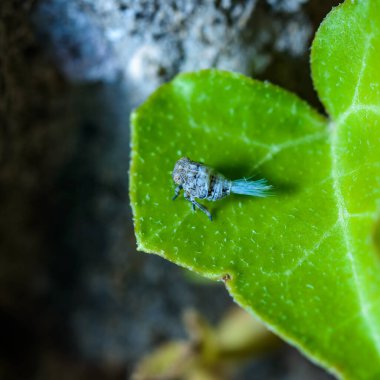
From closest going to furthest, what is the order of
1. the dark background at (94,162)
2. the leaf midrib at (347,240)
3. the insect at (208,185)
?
the leaf midrib at (347,240)
the insect at (208,185)
the dark background at (94,162)

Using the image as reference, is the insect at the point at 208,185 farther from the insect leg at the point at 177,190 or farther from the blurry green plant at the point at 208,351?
the blurry green plant at the point at 208,351

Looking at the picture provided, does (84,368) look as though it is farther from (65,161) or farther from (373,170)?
(373,170)

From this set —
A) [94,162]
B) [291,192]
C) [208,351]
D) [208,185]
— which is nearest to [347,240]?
[291,192]

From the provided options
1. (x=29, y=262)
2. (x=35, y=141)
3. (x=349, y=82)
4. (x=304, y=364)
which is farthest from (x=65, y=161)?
(x=304, y=364)

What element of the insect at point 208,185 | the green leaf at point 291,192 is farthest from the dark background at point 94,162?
the insect at point 208,185

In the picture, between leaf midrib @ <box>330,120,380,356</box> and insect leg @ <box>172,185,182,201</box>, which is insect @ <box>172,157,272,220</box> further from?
leaf midrib @ <box>330,120,380,356</box>
